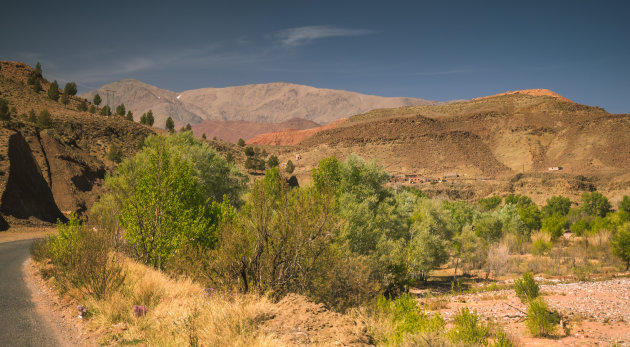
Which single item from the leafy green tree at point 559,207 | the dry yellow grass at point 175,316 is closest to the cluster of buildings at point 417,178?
the leafy green tree at point 559,207

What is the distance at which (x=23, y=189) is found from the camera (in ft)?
108

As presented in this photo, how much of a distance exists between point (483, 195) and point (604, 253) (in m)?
32.8

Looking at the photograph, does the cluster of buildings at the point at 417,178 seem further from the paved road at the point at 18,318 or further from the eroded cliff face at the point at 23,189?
the paved road at the point at 18,318

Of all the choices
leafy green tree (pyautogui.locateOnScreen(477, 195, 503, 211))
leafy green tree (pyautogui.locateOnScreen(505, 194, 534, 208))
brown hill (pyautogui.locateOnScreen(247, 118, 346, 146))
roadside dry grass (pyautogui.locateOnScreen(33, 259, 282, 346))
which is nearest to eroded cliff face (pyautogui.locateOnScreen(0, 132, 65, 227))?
roadside dry grass (pyautogui.locateOnScreen(33, 259, 282, 346))

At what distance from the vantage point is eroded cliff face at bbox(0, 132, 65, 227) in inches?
1212

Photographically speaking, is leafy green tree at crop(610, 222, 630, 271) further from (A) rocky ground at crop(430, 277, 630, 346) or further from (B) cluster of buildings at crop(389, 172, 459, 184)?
(B) cluster of buildings at crop(389, 172, 459, 184)

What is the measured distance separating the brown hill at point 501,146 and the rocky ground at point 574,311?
47579mm

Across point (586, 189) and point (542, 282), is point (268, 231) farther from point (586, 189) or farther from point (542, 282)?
point (586, 189)

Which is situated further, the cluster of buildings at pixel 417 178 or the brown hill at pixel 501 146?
the cluster of buildings at pixel 417 178

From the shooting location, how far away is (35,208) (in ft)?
109

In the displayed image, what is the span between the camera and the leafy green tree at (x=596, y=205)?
213 feet

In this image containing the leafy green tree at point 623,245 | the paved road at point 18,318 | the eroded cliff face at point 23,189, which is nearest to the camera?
the paved road at point 18,318

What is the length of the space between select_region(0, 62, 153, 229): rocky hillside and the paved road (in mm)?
21909

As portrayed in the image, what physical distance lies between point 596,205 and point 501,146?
38.1 meters
